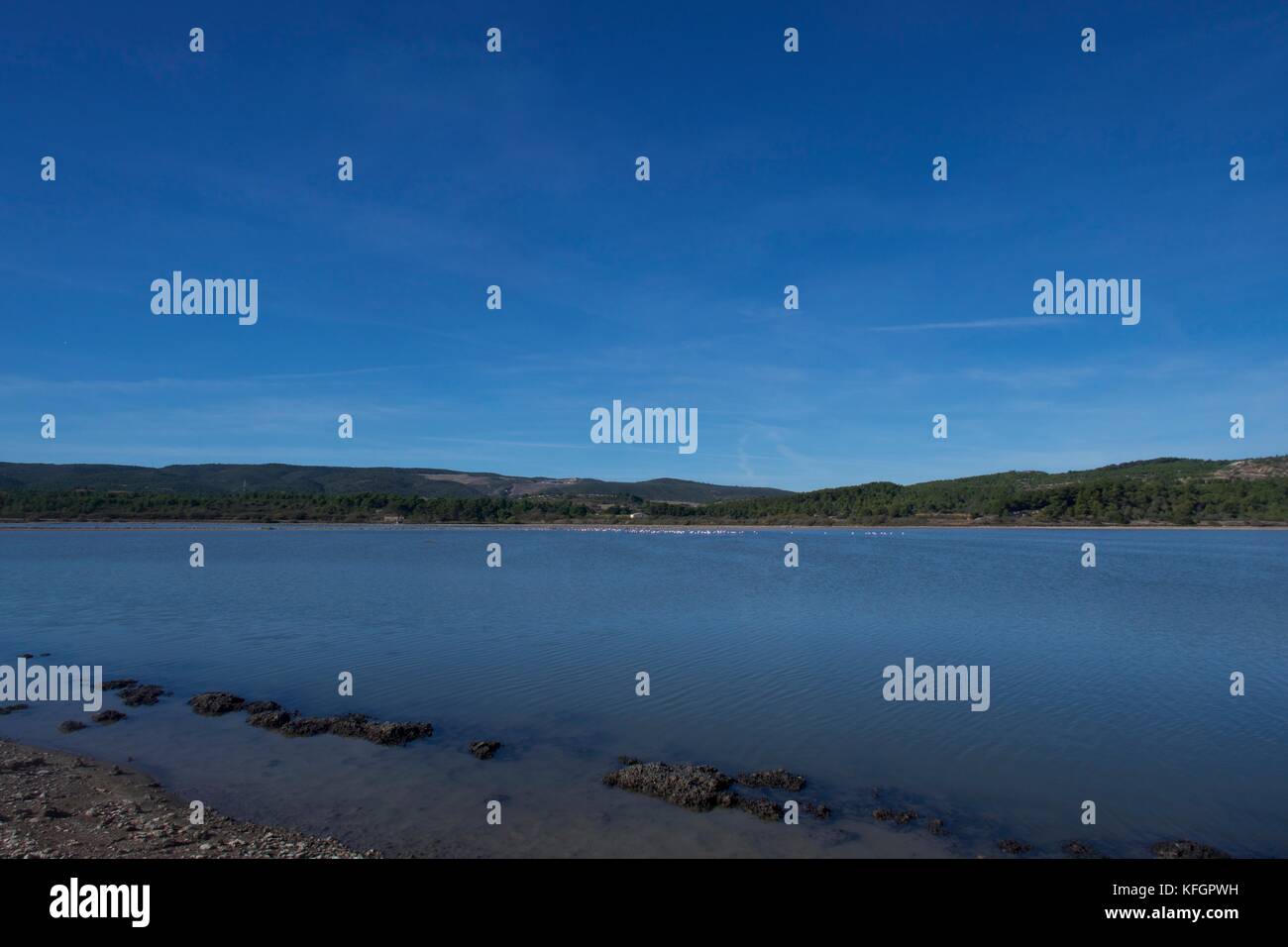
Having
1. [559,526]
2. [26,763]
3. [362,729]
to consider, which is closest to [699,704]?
[362,729]

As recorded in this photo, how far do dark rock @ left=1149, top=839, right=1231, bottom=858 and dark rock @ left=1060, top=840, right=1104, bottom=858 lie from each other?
69cm

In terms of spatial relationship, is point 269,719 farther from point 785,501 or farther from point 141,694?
point 785,501

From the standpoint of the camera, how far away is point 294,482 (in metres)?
169

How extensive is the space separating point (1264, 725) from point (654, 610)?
17.0 meters

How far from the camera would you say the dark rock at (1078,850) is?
8.17m

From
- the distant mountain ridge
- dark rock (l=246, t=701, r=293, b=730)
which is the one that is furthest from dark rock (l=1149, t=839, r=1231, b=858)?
the distant mountain ridge

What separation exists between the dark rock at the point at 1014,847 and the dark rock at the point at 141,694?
1457 cm

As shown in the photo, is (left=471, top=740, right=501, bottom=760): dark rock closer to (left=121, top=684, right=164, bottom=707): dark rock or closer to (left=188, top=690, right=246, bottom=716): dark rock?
(left=188, top=690, right=246, bottom=716): dark rock

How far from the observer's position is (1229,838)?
8633mm

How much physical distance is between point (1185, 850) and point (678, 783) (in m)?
5.75

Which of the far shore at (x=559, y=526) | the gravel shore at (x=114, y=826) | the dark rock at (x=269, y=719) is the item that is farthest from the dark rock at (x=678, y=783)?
the far shore at (x=559, y=526)

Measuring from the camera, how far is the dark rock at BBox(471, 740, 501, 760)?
11352 millimetres

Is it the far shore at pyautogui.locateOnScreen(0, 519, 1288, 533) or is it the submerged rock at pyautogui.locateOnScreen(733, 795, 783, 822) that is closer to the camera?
the submerged rock at pyautogui.locateOnScreen(733, 795, 783, 822)

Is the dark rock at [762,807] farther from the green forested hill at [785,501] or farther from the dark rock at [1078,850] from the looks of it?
the green forested hill at [785,501]
